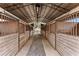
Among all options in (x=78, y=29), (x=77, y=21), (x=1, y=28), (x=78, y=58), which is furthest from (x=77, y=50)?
(x=1, y=28)

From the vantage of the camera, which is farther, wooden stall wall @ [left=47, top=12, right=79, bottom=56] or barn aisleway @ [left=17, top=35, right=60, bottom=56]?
barn aisleway @ [left=17, top=35, right=60, bottom=56]

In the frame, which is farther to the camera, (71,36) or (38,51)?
(38,51)

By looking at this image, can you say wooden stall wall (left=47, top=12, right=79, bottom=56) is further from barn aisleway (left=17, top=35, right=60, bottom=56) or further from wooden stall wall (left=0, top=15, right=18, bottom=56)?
wooden stall wall (left=0, top=15, right=18, bottom=56)

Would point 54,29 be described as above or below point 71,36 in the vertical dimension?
above

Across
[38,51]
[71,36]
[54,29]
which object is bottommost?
[38,51]

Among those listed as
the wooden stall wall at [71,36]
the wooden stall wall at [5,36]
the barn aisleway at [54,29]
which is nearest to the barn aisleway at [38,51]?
the barn aisleway at [54,29]

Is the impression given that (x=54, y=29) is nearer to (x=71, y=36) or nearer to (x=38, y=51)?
(x=38, y=51)

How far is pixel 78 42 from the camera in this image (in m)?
2.66

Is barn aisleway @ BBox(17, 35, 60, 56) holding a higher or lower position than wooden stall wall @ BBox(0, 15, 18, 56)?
lower

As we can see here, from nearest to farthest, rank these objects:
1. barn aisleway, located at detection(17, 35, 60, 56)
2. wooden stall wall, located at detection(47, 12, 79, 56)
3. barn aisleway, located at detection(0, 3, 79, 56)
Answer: wooden stall wall, located at detection(47, 12, 79, 56) < barn aisleway, located at detection(0, 3, 79, 56) < barn aisleway, located at detection(17, 35, 60, 56)

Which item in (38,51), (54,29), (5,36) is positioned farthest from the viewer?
(54,29)

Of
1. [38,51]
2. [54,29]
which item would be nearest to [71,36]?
[38,51]

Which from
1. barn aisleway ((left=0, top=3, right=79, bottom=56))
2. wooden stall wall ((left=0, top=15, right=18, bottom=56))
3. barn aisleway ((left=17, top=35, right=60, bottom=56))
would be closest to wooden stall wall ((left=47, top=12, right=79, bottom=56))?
barn aisleway ((left=0, top=3, right=79, bottom=56))

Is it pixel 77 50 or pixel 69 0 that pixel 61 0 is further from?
pixel 77 50
